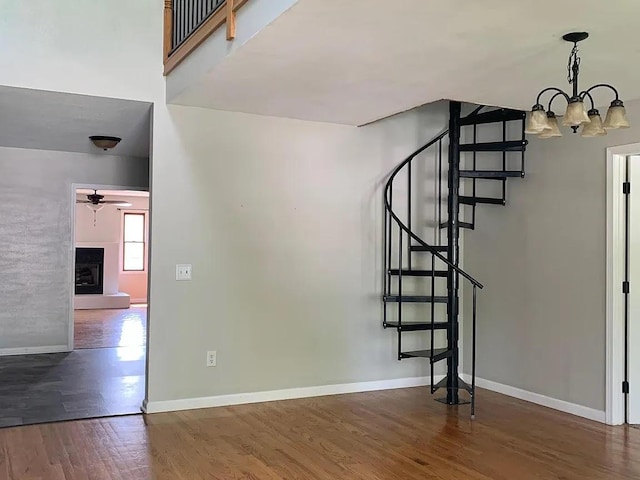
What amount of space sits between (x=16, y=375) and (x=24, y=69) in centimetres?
308

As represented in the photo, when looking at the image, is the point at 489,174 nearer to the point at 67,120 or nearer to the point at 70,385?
the point at 67,120

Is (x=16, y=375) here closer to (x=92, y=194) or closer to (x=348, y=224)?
(x=348, y=224)

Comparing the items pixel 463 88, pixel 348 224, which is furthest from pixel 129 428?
pixel 463 88

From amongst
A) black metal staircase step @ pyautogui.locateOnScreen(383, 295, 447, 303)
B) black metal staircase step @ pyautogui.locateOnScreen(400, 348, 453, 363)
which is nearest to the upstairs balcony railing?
black metal staircase step @ pyautogui.locateOnScreen(383, 295, 447, 303)

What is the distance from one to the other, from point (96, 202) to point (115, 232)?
2.80 m

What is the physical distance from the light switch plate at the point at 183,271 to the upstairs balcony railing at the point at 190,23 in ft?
4.81

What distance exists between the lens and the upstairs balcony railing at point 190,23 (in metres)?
3.45

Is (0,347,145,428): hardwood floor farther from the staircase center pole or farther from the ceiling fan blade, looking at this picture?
the ceiling fan blade

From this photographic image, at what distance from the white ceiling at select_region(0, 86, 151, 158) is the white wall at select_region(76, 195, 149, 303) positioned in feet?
20.3

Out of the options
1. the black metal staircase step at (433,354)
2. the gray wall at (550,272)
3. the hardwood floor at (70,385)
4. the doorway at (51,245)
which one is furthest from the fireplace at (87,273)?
the black metal staircase step at (433,354)

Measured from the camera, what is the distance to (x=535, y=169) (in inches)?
205

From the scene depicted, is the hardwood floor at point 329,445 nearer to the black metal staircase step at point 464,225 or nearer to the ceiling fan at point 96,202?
the black metal staircase step at point 464,225

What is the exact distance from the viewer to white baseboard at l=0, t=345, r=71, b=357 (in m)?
7.05

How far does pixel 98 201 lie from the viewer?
1080cm
